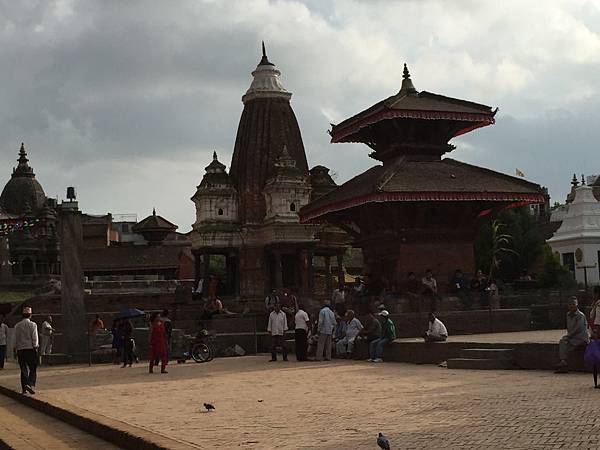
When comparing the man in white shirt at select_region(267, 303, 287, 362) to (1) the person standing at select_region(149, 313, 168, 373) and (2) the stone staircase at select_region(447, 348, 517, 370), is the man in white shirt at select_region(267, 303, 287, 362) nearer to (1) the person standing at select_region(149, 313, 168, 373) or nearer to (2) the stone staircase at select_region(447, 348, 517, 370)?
(1) the person standing at select_region(149, 313, 168, 373)

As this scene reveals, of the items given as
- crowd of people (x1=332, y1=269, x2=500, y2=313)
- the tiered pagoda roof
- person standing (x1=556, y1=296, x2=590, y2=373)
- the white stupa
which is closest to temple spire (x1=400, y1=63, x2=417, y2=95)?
the tiered pagoda roof

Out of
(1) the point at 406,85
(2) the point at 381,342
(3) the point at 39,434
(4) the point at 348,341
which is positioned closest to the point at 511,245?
(1) the point at 406,85

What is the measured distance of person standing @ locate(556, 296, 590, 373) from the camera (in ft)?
49.2

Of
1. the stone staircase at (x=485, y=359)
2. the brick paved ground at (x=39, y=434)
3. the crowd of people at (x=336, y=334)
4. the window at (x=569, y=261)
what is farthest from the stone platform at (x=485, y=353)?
the window at (x=569, y=261)

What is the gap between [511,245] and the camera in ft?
184

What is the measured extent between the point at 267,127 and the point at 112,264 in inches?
1027

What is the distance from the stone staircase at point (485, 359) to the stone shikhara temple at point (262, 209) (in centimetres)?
3080

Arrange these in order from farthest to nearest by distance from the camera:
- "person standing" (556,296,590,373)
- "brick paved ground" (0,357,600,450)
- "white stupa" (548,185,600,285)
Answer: "white stupa" (548,185,600,285), "person standing" (556,296,590,373), "brick paved ground" (0,357,600,450)

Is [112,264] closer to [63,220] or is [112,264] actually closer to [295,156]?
[295,156]

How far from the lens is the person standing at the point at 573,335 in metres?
15.0

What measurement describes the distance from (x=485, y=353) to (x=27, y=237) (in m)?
66.5

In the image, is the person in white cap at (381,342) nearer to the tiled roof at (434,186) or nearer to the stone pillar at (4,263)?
the tiled roof at (434,186)

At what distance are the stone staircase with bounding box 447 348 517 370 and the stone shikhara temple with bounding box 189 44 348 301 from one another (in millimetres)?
30796

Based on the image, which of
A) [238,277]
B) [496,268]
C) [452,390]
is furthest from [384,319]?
[496,268]
